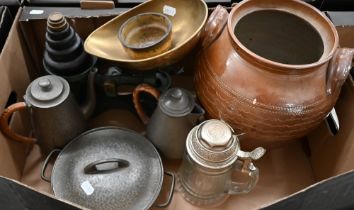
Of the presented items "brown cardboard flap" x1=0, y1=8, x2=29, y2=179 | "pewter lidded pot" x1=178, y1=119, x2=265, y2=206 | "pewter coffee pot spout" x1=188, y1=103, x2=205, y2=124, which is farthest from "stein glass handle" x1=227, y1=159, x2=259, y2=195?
"brown cardboard flap" x1=0, y1=8, x2=29, y2=179

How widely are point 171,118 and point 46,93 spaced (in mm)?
230

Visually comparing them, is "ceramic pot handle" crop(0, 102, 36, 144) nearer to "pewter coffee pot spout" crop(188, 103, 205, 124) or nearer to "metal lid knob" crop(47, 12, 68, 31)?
"metal lid knob" crop(47, 12, 68, 31)

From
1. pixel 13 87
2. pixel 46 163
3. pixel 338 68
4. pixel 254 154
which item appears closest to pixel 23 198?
pixel 46 163

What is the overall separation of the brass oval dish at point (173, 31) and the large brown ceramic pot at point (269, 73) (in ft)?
0.16

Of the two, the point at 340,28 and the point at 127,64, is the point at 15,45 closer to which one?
the point at 127,64

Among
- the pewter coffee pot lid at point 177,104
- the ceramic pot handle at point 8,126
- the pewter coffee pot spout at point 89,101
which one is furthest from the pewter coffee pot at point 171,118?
the ceramic pot handle at point 8,126

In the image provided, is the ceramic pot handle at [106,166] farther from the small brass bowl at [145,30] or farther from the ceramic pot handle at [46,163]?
the small brass bowl at [145,30]

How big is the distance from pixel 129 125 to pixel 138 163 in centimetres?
16

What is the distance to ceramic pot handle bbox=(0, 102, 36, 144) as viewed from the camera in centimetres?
70

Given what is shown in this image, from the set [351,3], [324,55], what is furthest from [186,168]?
[351,3]

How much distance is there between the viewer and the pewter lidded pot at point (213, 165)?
66 cm

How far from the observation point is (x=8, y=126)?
0.73m

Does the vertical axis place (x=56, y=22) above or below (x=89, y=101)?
above

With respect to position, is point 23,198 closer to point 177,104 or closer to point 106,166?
point 106,166
